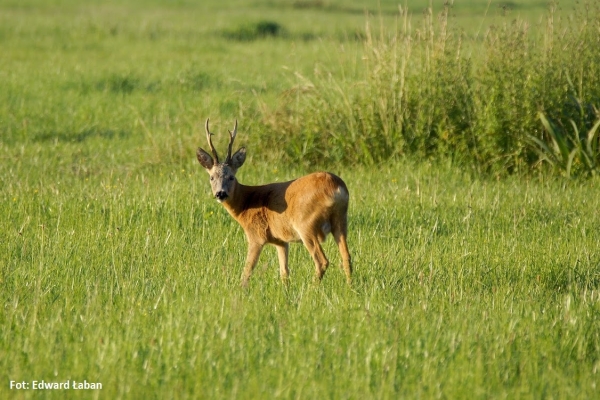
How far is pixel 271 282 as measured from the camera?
6.31 metres

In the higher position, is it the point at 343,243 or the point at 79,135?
the point at 343,243

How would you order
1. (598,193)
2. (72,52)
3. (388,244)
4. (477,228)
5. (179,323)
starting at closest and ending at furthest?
(179,323), (388,244), (477,228), (598,193), (72,52)

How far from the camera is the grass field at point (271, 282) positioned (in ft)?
14.6

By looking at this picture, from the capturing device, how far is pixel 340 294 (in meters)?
5.98

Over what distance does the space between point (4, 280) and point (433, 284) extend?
2823mm

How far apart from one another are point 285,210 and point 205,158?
81cm

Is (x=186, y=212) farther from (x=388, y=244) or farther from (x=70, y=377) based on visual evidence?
(x=70, y=377)

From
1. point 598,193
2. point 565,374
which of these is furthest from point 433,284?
point 598,193

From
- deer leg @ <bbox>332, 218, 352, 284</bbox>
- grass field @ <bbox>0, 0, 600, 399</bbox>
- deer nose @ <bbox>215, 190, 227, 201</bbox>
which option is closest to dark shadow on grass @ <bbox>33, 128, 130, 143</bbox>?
grass field @ <bbox>0, 0, 600, 399</bbox>

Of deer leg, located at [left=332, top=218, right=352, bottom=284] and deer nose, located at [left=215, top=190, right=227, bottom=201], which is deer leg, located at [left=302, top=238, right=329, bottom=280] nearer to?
deer leg, located at [left=332, top=218, right=352, bottom=284]

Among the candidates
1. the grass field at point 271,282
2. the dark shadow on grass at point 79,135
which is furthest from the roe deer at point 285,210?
the dark shadow on grass at point 79,135

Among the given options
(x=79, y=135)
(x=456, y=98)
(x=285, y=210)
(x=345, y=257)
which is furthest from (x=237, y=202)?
(x=79, y=135)

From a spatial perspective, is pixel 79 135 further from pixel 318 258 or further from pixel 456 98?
pixel 318 258

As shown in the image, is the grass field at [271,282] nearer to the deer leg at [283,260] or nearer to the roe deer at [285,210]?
the deer leg at [283,260]
